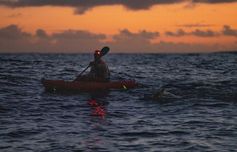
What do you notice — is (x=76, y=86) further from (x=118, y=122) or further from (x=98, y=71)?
(x=118, y=122)

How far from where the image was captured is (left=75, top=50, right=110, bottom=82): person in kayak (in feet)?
72.0

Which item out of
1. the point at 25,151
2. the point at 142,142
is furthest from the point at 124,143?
the point at 25,151

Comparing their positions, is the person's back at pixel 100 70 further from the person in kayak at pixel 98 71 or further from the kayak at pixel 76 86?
the kayak at pixel 76 86

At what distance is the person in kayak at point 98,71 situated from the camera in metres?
22.0

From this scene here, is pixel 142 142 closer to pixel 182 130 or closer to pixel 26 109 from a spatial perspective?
pixel 182 130

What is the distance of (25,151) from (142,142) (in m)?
2.98

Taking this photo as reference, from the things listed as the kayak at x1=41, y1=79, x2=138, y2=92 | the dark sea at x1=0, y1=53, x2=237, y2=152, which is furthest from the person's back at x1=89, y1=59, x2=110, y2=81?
the dark sea at x1=0, y1=53, x2=237, y2=152

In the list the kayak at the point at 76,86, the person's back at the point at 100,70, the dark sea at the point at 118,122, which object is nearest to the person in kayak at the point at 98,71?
the person's back at the point at 100,70

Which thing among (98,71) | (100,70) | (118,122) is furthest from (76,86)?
(118,122)

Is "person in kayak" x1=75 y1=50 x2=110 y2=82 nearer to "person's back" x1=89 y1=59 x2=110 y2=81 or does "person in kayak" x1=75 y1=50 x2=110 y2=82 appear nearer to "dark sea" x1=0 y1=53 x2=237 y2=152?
"person's back" x1=89 y1=59 x2=110 y2=81

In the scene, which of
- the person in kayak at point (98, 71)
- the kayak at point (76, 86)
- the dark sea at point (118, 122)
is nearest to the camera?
the dark sea at point (118, 122)

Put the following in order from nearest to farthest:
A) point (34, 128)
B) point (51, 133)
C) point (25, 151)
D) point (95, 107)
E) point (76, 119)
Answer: point (25, 151) → point (51, 133) → point (34, 128) → point (76, 119) → point (95, 107)

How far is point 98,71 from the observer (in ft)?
73.6

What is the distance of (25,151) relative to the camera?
32.1ft
